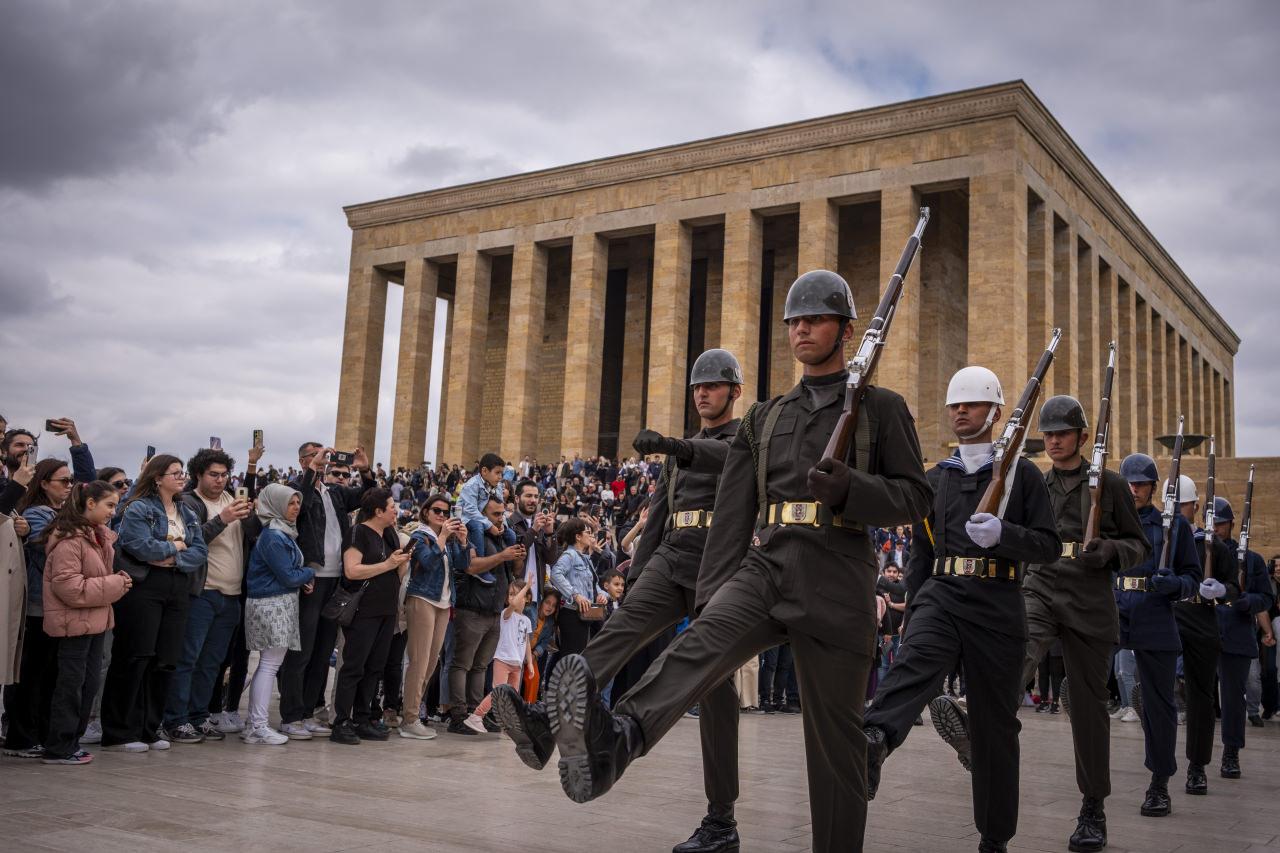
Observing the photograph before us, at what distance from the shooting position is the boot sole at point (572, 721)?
3250mm

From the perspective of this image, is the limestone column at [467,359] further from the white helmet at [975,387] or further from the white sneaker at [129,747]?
the white helmet at [975,387]

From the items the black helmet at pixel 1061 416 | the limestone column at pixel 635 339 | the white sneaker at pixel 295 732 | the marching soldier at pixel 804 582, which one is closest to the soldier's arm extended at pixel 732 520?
the marching soldier at pixel 804 582

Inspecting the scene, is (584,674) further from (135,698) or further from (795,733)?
(795,733)

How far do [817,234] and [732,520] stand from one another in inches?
1237

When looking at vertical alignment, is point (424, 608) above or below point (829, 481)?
below

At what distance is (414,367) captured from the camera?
42.5 m

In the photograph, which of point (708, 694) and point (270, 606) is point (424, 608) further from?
point (708, 694)

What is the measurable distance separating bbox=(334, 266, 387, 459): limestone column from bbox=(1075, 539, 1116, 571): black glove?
38570 millimetres

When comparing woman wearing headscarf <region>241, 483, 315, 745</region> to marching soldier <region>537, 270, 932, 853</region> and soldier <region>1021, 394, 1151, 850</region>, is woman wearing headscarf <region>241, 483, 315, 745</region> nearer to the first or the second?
marching soldier <region>537, 270, 932, 853</region>

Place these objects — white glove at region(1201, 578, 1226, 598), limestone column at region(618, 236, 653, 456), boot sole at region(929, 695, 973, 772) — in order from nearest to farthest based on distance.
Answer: boot sole at region(929, 695, 973, 772)
white glove at region(1201, 578, 1226, 598)
limestone column at region(618, 236, 653, 456)

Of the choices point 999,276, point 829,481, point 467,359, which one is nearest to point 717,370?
point 829,481

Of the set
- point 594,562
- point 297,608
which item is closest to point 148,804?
point 297,608

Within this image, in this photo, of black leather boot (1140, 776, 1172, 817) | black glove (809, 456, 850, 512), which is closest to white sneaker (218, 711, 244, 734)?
black leather boot (1140, 776, 1172, 817)

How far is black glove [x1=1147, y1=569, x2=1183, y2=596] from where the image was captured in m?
6.83
